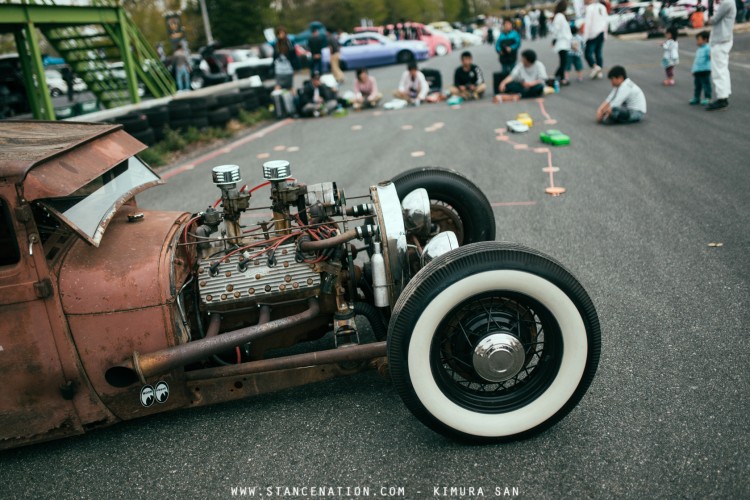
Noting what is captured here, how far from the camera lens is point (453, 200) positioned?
13.9ft

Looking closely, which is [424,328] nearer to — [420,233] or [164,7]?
[420,233]

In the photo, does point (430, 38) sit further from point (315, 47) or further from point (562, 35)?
point (562, 35)

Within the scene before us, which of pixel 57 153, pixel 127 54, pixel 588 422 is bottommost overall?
pixel 588 422

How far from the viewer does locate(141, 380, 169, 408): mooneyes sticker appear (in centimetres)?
301

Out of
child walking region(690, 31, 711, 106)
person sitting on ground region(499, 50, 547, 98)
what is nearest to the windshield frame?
child walking region(690, 31, 711, 106)

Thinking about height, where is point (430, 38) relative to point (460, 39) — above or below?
above

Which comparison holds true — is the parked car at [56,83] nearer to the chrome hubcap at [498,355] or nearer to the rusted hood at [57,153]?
the rusted hood at [57,153]

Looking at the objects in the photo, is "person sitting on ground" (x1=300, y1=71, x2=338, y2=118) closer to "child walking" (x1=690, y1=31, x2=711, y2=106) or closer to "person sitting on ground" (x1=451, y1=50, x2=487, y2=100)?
"person sitting on ground" (x1=451, y1=50, x2=487, y2=100)

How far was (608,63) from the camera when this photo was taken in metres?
17.3

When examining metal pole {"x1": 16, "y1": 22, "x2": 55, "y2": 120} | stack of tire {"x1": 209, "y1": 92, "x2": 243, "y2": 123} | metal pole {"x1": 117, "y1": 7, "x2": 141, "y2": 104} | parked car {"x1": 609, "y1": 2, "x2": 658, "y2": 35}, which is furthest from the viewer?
parked car {"x1": 609, "y1": 2, "x2": 658, "y2": 35}

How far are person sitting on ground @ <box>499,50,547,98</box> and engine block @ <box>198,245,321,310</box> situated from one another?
10.5 meters

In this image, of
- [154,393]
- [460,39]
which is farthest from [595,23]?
[460,39]

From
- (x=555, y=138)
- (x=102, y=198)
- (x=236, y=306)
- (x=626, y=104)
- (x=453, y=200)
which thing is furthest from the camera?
(x=626, y=104)

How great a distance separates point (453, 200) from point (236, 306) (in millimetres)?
1724
